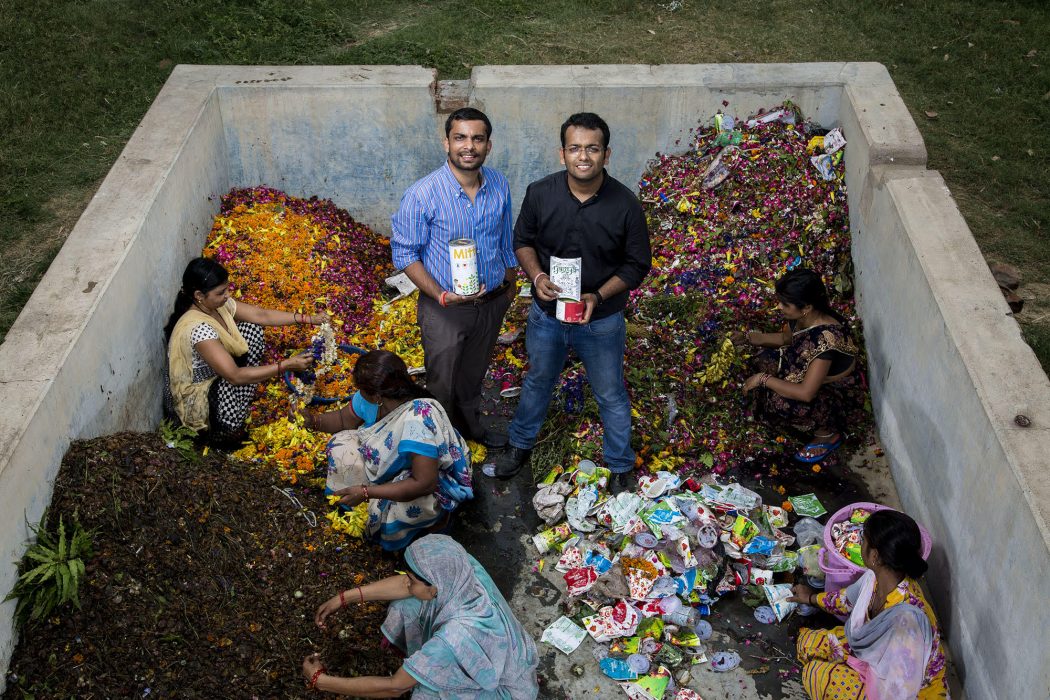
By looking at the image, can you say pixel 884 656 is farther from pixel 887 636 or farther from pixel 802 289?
pixel 802 289

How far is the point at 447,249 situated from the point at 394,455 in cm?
129

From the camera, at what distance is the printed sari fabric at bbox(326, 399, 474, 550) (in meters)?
4.21

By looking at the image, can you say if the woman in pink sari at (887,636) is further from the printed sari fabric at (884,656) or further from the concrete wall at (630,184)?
the concrete wall at (630,184)

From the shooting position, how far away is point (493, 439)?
18.2 feet

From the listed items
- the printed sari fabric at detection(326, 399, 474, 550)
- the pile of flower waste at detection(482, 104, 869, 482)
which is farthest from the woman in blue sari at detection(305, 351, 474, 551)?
the pile of flower waste at detection(482, 104, 869, 482)

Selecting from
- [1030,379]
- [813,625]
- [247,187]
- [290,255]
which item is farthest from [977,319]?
[247,187]

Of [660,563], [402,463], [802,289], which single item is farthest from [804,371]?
[402,463]

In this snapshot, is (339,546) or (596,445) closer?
(339,546)

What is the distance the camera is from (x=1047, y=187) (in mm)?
6977

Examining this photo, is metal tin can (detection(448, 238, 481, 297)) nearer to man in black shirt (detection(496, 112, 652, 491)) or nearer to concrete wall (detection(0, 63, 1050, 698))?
man in black shirt (detection(496, 112, 652, 491))

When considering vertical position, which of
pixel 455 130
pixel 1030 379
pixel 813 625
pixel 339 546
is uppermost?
pixel 455 130

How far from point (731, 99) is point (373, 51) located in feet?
10.3

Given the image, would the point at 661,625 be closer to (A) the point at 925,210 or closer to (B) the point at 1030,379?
(B) the point at 1030,379

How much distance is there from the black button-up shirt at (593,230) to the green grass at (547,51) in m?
3.28
